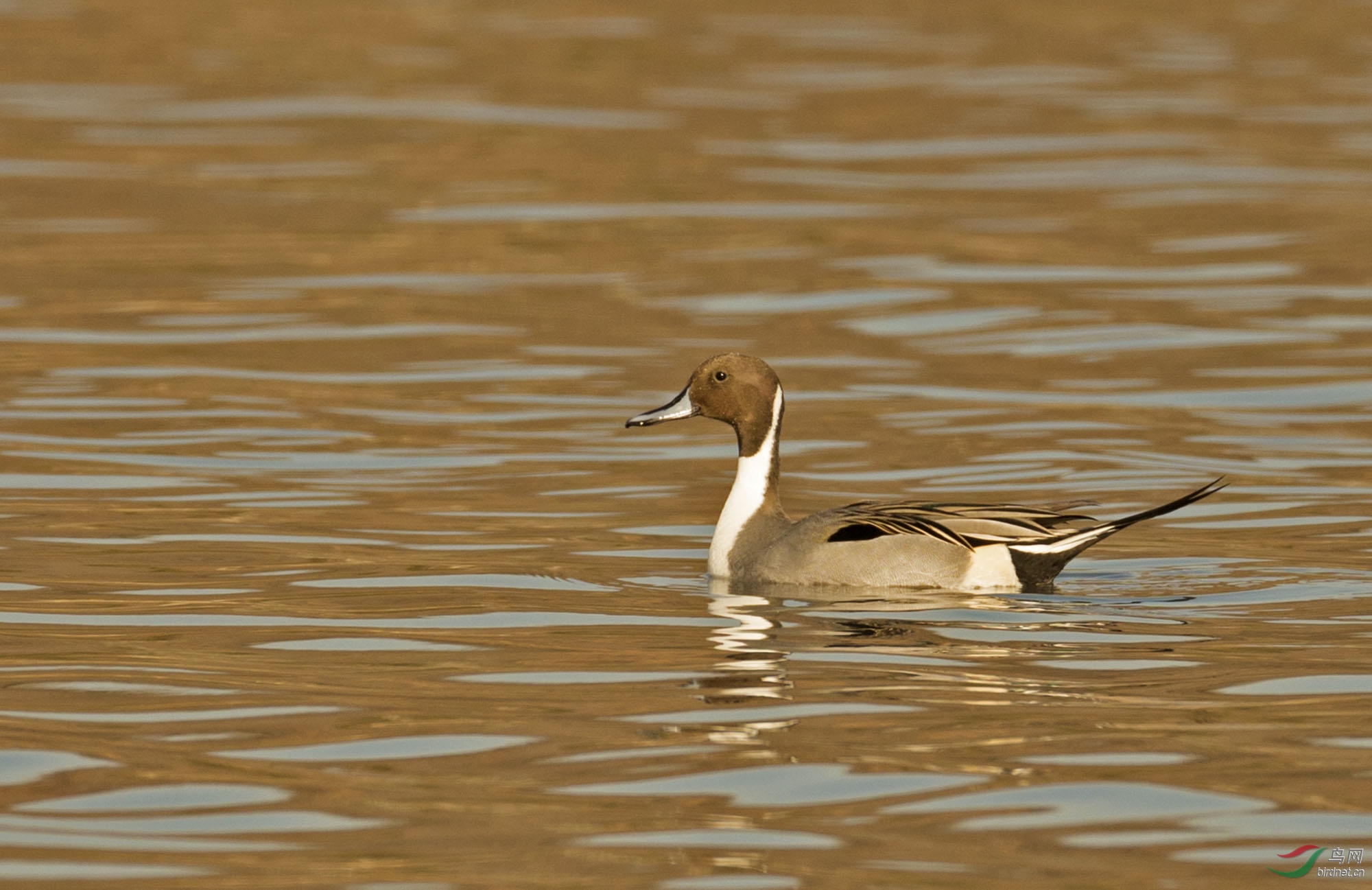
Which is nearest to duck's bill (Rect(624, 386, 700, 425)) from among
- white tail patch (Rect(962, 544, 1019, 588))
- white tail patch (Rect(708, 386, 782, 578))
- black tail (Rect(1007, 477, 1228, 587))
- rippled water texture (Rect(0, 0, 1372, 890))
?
white tail patch (Rect(708, 386, 782, 578))

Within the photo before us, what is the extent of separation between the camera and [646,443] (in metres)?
14.2

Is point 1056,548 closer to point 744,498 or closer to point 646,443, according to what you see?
point 744,498

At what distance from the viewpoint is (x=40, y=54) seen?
94.1ft

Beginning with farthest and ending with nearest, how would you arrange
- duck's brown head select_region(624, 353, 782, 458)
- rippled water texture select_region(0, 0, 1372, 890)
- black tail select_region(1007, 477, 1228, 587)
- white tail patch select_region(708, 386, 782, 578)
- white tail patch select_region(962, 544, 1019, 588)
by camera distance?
duck's brown head select_region(624, 353, 782, 458) → white tail patch select_region(708, 386, 782, 578) → white tail patch select_region(962, 544, 1019, 588) → black tail select_region(1007, 477, 1228, 587) → rippled water texture select_region(0, 0, 1372, 890)

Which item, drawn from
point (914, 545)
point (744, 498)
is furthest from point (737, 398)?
point (914, 545)

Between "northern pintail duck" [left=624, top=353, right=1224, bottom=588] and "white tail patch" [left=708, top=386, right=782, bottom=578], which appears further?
"white tail patch" [left=708, top=386, right=782, bottom=578]

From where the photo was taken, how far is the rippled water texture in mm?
6758

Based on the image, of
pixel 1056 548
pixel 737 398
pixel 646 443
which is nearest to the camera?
pixel 1056 548

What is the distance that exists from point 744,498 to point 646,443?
11.8 feet

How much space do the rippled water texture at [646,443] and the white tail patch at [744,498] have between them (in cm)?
19

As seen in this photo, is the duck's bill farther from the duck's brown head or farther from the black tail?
the black tail

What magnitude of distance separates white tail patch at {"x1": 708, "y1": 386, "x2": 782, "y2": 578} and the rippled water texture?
19cm

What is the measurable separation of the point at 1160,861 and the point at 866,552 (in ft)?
12.3

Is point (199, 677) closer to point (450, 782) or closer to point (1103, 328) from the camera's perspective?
point (450, 782)
